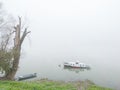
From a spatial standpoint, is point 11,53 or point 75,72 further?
point 75,72

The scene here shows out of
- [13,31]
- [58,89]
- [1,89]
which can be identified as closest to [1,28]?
[13,31]

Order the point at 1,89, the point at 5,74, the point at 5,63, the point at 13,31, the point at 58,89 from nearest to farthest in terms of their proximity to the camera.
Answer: the point at 1,89 < the point at 58,89 < the point at 5,63 < the point at 5,74 < the point at 13,31

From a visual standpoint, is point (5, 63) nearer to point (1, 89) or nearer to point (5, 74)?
point (5, 74)

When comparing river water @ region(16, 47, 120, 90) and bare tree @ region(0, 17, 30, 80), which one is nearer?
bare tree @ region(0, 17, 30, 80)

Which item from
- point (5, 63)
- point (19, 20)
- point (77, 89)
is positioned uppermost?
point (19, 20)

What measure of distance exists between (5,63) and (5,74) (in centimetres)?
219

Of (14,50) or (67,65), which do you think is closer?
(14,50)

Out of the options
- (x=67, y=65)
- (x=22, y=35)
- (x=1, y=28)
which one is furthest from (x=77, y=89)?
(x=67, y=65)

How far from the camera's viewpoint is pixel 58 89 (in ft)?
65.3

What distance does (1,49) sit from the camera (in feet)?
86.5

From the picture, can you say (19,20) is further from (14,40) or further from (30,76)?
(30,76)

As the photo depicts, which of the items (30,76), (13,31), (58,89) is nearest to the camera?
(58,89)

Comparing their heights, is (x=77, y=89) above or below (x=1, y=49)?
below

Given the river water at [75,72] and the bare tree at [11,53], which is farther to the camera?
the river water at [75,72]
